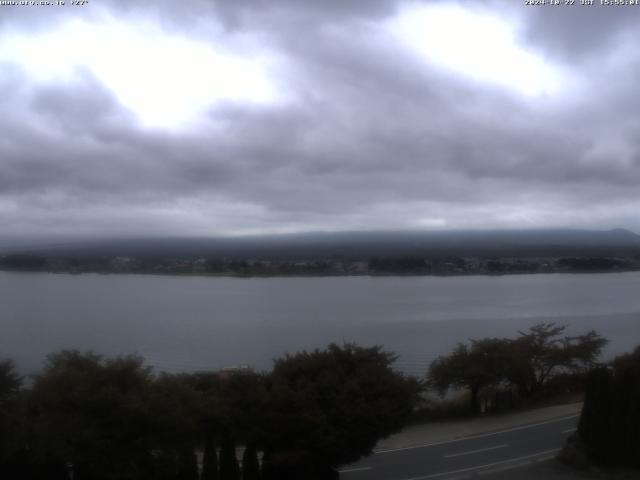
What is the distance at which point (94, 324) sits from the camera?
40969mm

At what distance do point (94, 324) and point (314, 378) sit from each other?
107 feet

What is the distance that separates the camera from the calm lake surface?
1310 inches

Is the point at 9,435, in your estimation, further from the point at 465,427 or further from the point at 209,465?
the point at 465,427

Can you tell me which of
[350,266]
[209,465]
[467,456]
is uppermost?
[350,266]

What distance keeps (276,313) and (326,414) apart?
37452 mm

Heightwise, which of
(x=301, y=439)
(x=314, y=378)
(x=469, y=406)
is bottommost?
(x=469, y=406)

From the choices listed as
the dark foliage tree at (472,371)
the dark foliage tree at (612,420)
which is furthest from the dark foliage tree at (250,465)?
the dark foliage tree at (472,371)

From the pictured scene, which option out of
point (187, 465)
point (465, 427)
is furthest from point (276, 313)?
point (187, 465)

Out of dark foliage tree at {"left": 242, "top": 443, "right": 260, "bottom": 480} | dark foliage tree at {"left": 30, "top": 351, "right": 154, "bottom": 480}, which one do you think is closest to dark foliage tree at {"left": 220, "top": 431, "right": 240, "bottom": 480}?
dark foliage tree at {"left": 242, "top": 443, "right": 260, "bottom": 480}

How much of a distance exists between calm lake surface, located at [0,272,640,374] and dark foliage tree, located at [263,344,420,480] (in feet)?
53.6

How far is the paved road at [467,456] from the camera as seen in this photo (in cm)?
1223

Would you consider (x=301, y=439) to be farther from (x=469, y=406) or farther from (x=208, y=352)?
(x=208, y=352)

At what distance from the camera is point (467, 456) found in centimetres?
1335

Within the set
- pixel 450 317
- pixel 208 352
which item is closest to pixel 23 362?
pixel 208 352
